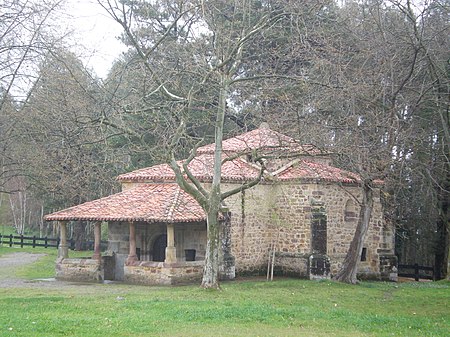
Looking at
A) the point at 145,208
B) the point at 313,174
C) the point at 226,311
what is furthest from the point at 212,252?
the point at 313,174

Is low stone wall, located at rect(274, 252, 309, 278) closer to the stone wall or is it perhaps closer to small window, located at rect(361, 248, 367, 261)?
the stone wall

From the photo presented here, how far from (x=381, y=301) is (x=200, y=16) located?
9.69 metres

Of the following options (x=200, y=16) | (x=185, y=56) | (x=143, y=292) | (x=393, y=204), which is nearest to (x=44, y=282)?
(x=143, y=292)

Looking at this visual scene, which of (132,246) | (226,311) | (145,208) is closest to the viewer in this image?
(226,311)

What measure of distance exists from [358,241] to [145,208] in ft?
24.3

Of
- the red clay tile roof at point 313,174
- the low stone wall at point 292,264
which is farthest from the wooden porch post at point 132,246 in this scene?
the red clay tile roof at point 313,174

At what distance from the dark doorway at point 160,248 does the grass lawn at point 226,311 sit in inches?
129

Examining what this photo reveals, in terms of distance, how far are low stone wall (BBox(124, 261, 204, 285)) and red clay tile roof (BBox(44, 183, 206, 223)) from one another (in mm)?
1651

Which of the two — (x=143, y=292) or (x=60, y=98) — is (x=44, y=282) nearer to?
(x=143, y=292)

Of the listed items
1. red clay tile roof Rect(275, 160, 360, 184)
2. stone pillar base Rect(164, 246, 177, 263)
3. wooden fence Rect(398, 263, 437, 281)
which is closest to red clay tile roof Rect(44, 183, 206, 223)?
stone pillar base Rect(164, 246, 177, 263)

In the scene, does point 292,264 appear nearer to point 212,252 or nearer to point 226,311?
point 212,252

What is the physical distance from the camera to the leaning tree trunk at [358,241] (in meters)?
19.0

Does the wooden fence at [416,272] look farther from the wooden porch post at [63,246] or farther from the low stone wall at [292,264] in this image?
the wooden porch post at [63,246]

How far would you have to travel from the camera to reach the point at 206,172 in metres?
20.8
